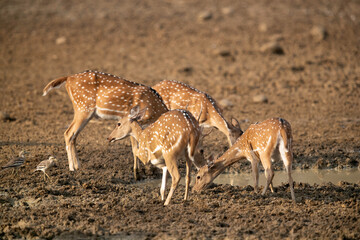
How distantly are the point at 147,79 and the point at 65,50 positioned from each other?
4.25 m

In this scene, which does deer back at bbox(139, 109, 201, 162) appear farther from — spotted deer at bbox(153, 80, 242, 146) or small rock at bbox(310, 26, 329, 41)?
small rock at bbox(310, 26, 329, 41)

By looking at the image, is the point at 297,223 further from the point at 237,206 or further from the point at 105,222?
the point at 105,222

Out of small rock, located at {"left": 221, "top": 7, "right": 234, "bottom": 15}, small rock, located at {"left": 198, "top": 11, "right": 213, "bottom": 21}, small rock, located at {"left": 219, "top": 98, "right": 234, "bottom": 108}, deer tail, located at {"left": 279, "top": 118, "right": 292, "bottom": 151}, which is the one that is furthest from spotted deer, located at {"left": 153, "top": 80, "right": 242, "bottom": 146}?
small rock, located at {"left": 221, "top": 7, "right": 234, "bottom": 15}

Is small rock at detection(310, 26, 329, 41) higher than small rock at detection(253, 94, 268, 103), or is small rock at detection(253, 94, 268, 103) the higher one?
small rock at detection(310, 26, 329, 41)

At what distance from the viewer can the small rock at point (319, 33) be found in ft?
71.8

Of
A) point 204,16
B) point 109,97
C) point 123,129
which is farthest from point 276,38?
point 123,129

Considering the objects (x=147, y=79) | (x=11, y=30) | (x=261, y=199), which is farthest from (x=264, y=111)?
(x=11, y=30)

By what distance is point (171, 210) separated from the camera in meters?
8.54

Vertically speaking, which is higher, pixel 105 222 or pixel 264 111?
pixel 105 222

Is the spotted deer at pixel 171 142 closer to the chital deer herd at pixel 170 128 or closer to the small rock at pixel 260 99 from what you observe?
the chital deer herd at pixel 170 128

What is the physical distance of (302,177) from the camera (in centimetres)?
1078

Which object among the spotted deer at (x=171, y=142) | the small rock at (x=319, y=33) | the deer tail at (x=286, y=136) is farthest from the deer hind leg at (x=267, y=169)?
the small rock at (x=319, y=33)

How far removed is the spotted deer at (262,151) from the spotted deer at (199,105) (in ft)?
3.95

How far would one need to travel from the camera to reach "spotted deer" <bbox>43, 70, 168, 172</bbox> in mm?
10750
